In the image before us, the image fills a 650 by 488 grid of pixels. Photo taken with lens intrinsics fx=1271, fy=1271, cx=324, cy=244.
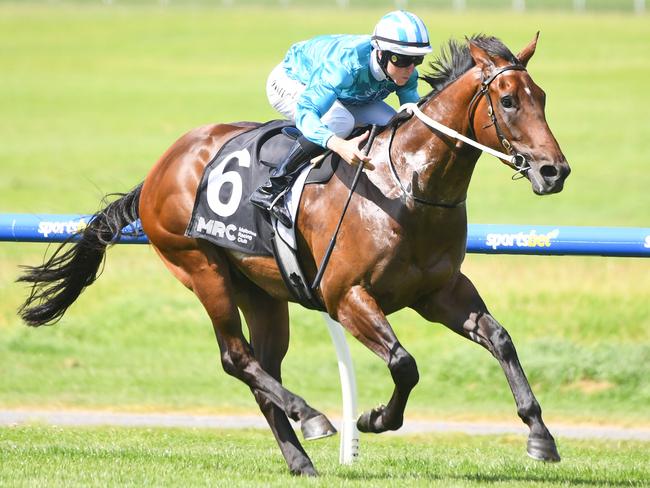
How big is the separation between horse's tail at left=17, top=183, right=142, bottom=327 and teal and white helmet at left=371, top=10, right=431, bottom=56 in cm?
211

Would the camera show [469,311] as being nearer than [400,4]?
Yes

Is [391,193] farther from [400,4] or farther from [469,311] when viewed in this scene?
[400,4]

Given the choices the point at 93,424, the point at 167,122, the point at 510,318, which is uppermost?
the point at 93,424

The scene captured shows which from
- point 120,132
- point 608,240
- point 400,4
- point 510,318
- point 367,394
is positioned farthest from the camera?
point 400,4

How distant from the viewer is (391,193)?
5879 millimetres

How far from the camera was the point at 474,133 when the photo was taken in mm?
5711

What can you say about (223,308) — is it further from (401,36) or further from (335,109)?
(401,36)

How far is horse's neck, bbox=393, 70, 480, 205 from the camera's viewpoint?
5754mm

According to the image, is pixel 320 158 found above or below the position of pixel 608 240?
above

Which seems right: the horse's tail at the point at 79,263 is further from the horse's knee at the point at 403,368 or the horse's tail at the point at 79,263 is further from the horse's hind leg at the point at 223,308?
the horse's knee at the point at 403,368

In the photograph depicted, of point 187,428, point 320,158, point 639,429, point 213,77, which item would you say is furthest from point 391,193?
point 213,77

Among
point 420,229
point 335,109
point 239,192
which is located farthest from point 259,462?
point 335,109

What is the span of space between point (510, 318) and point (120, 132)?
611 inches

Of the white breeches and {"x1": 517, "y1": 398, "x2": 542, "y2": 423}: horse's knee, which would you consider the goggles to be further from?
{"x1": 517, "y1": 398, "x2": 542, "y2": 423}: horse's knee
